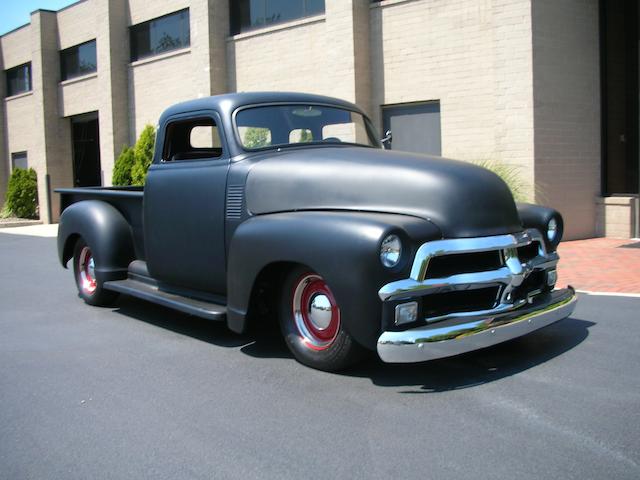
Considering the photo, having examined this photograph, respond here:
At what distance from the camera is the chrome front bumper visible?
370 cm

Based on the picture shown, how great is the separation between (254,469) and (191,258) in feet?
8.31

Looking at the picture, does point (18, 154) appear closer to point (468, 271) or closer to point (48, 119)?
point (48, 119)

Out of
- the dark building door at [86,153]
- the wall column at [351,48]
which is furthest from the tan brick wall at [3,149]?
the wall column at [351,48]

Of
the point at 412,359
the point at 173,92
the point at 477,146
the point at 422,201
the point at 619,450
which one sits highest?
the point at 173,92

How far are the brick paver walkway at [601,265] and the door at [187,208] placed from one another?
4241mm

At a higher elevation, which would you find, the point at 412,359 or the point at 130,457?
the point at 412,359

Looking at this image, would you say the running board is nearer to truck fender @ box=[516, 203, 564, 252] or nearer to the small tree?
the small tree

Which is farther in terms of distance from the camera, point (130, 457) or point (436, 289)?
point (436, 289)

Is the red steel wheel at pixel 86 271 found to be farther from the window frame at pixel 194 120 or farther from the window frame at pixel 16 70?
the window frame at pixel 16 70

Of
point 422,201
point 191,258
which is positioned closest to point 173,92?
point 191,258

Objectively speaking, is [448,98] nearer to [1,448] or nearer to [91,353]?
[91,353]

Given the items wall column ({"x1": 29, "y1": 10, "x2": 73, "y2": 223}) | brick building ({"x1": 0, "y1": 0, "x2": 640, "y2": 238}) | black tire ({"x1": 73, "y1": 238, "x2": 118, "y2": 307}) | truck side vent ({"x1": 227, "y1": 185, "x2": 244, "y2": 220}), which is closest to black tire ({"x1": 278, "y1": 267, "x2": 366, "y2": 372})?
truck side vent ({"x1": 227, "y1": 185, "x2": 244, "y2": 220})

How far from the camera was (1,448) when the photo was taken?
334cm

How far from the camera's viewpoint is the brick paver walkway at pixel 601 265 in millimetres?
7449
